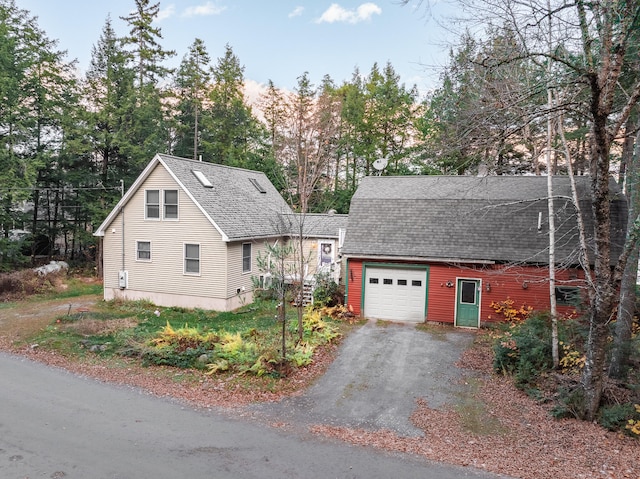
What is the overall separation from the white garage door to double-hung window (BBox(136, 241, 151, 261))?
390 inches

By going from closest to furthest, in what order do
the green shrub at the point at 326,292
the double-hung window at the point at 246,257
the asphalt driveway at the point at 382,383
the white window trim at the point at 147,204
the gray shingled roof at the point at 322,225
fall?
the asphalt driveway at the point at 382,383
the green shrub at the point at 326,292
the white window trim at the point at 147,204
the double-hung window at the point at 246,257
the gray shingled roof at the point at 322,225

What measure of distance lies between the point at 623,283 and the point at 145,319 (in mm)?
14867

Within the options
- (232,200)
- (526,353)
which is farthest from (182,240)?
(526,353)

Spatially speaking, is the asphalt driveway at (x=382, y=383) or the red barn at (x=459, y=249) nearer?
the asphalt driveway at (x=382, y=383)

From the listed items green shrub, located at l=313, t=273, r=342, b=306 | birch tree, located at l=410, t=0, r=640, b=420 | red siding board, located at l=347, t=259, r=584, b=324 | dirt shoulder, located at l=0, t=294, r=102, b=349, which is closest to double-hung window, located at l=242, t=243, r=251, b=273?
green shrub, located at l=313, t=273, r=342, b=306

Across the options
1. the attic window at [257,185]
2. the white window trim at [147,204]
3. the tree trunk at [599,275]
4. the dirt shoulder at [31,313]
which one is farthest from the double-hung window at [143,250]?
the tree trunk at [599,275]

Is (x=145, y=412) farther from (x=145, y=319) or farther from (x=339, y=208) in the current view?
(x=339, y=208)

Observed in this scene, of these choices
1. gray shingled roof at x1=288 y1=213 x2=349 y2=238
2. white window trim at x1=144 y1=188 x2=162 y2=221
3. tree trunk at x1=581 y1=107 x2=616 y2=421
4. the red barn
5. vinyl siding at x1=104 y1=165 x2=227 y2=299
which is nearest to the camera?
tree trunk at x1=581 y1=107 x2=616 y2=421

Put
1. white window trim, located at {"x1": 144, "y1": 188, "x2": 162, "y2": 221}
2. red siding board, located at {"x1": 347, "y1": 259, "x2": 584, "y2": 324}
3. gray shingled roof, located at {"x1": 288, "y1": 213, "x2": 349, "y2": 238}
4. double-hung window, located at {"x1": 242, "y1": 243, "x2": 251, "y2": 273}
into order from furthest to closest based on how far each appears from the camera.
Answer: gray shingled roof, located at {"x1": 288, "y1": 213, "x2": 349, "y2": 238}, double-hung window, located at {"x1": 242, "y1": 243, "x2": 251, "y2": 273}, white window trim, located at {"x1": 144, "y1": 188, "x2": 162, "y2": 221}, red siding board, located at {"x1": 347, "y1": 259, "x2": 584, "y2": 324}

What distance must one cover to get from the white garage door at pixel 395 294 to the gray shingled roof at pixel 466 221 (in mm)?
854

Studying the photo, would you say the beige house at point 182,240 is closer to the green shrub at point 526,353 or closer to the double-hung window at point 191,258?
the double-hung window at point 191,258

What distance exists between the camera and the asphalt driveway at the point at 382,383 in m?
7.61

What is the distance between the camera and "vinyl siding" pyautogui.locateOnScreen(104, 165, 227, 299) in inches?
643

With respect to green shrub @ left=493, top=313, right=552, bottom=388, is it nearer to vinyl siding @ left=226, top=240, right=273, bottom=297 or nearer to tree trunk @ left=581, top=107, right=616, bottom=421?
tree trunk @ left=581, top=107, right=616, bottom=421
